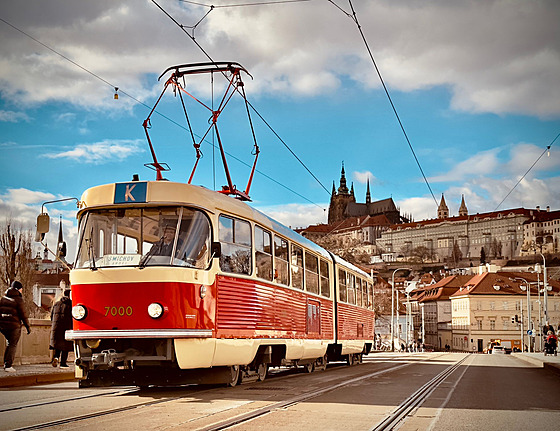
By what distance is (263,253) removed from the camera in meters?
14.2

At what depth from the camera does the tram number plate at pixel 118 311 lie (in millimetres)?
11172

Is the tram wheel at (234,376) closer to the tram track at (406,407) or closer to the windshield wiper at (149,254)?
the windshield wiper at (149,254)

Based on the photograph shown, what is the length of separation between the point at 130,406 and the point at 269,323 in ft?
15.2

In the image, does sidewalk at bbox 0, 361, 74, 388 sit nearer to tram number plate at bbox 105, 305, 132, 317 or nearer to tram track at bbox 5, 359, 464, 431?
tram track at bbox 5, 359, 464, 431

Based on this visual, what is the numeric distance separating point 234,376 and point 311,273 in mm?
5411

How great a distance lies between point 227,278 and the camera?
1236 cm

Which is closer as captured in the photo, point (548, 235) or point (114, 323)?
point (114, 323)

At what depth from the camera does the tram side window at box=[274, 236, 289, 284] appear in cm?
1500

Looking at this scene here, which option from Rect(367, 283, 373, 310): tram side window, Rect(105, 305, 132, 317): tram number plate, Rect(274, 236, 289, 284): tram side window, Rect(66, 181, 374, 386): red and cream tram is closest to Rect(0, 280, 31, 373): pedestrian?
Rect(66, 181, 374, 386): red and cream tram

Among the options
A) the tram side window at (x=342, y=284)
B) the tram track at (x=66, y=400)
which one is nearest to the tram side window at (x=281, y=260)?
the tram track at (x=66, y=400)

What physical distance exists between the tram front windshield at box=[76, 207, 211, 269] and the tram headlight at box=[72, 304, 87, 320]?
0.62 meters

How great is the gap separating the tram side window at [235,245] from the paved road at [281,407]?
1.99m

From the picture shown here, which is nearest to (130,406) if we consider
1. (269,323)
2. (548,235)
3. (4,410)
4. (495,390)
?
(4,410)

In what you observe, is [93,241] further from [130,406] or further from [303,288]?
[303,288]
